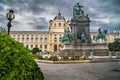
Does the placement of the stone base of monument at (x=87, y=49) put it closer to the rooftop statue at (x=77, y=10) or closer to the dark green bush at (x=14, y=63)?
the rooftop statue at (x=77, y=10)

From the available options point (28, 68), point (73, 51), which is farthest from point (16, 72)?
point (73, 51)

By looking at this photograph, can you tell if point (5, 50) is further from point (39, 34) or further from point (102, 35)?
point (39, 34)

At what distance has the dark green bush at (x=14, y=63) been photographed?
2.39m

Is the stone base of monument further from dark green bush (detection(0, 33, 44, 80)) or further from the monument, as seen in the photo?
dark green bush (detection(0, 33, 44, 80))

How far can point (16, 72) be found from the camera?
246cm

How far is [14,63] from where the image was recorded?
2.54m

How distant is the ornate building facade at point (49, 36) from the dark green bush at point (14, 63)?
338ft

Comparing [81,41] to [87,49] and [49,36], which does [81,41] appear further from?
[49,36]

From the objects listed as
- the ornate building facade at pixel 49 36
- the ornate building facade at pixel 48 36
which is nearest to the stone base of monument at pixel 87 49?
the ornate building facade at pixel 49 36

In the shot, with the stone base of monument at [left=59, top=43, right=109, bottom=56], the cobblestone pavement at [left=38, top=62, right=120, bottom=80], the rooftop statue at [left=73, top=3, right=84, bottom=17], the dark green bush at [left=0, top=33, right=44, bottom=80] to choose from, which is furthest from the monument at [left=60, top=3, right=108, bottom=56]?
the dark green bush at [left=0, top=33, right=44, bottom=80]

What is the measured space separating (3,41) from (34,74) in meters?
0.68

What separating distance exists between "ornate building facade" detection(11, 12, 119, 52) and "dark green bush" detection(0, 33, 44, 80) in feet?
338

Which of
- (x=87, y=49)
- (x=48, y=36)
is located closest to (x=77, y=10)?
(x=87, y=49)

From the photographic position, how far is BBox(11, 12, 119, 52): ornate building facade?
355 feet
